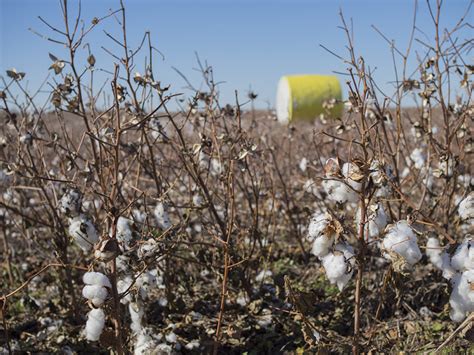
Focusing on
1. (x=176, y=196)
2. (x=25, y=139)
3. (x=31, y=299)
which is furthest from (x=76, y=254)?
(x=25, y=139)

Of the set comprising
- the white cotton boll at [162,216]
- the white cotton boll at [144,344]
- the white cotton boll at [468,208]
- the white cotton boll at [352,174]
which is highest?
the white cotton boll at [352,174]

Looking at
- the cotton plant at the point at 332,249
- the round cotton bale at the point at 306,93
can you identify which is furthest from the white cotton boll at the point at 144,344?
the round cotton bale at the point at 306,93

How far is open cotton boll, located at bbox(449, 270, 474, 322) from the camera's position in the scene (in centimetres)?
164

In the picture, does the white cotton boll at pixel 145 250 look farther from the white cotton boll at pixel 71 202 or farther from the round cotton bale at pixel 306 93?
the round cotton bale at pixel 306 93

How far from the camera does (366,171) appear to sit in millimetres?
1516

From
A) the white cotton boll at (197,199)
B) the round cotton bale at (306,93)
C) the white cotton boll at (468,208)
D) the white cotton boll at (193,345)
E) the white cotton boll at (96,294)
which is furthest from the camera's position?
the round cotton bale at (306,93)

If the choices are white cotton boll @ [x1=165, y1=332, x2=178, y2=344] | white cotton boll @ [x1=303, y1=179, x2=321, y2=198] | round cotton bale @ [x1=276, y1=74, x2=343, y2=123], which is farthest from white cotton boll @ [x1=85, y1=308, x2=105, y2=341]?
round cotton bale @ [x1=276, y1=74, x2=343, y2=123]

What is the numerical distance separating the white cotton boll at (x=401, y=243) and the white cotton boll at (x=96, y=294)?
0.86 meters

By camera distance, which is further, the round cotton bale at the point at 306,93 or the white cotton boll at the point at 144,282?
the round cotton bale at the point at 306,93

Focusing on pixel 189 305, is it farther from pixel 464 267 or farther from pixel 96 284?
pixel 464 267

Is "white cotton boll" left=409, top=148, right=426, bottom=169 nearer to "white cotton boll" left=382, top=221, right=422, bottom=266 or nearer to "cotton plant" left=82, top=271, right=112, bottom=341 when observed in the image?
"white cotton boll" left=382, top=221, right=422, bottom=266

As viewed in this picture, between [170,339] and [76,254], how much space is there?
1.99 m

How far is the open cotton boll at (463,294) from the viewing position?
64.7 inches

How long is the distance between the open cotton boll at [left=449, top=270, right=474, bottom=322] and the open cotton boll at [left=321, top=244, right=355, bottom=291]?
364mm
